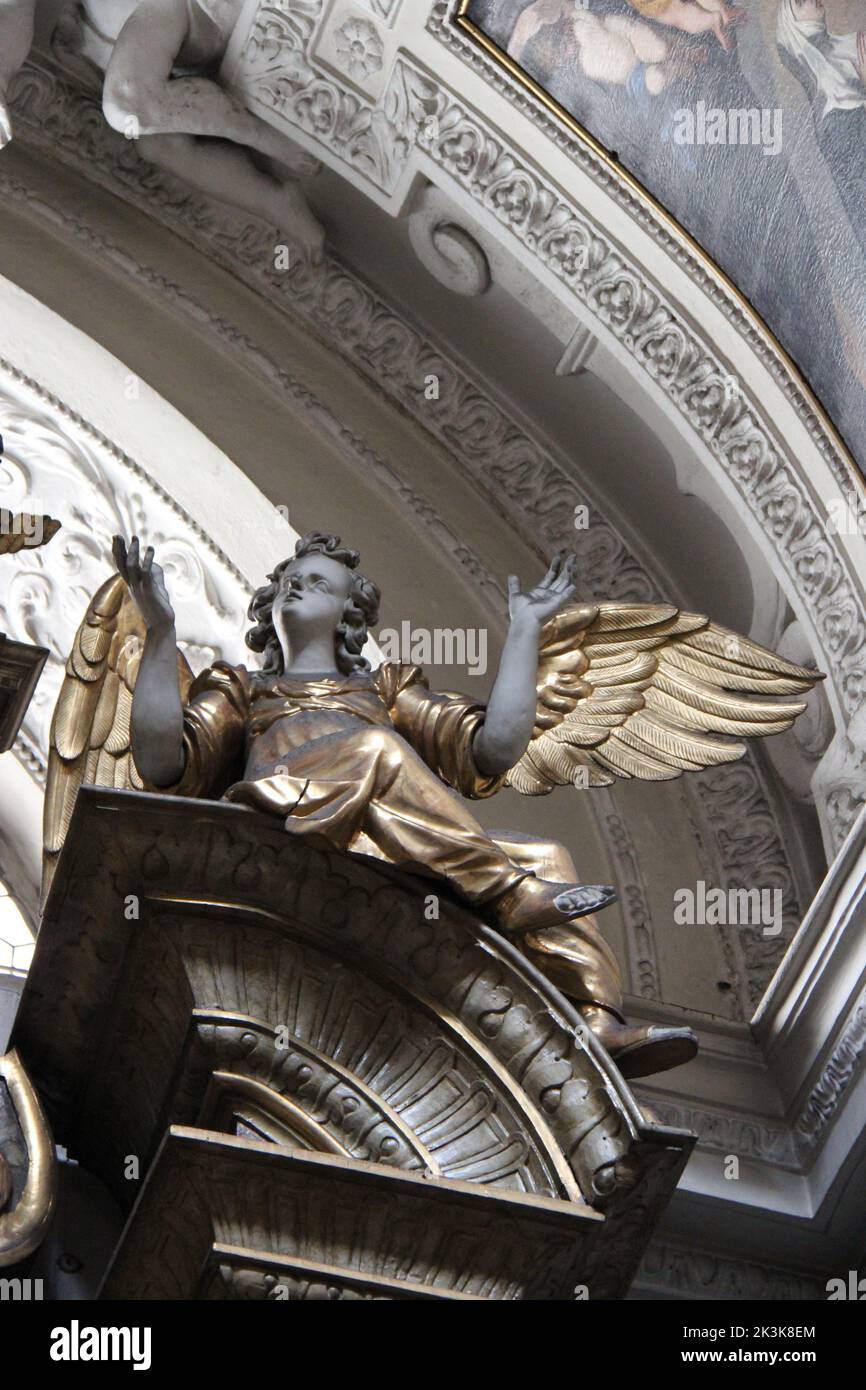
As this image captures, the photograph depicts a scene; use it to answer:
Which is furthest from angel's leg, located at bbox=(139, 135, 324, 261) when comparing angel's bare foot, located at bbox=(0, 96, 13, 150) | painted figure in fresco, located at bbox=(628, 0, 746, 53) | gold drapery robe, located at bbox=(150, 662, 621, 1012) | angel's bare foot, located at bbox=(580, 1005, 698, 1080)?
angel's bare foot, located at bbox=(580, 1005, 698, 1080)

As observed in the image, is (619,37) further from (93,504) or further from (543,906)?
(543,906)

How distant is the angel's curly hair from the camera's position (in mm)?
4957

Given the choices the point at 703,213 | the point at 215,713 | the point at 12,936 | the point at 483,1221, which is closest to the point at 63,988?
the point at 215,713

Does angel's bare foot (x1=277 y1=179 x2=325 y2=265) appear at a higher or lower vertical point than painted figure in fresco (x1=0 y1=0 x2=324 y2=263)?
lower

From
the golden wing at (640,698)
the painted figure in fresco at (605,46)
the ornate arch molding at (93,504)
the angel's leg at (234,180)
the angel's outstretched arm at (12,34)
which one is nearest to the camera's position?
the golden wing at (640,698)

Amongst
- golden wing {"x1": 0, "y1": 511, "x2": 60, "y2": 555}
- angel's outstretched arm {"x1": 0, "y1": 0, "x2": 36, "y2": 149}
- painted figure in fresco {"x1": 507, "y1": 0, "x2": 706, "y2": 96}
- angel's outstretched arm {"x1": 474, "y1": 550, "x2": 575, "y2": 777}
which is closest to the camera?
golden wing {"x1": 0, "y1": 511, "x2": 60, "y2": 555}

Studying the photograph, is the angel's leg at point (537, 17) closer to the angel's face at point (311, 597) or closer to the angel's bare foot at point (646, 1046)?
the angel's face at point (311, 597)

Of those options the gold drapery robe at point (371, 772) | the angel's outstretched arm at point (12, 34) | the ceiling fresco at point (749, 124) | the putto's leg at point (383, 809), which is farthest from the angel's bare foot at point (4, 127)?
the putto's leg at point (383, 809)

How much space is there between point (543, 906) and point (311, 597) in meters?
1.07

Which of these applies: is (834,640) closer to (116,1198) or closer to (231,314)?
(231,314)

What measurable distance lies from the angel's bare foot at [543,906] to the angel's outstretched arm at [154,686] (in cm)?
76

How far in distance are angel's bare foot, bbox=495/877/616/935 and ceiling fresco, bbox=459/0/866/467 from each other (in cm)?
297

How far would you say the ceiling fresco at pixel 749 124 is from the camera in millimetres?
6914

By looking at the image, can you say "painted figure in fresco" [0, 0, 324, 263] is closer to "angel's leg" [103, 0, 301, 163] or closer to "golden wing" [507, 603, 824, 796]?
"angel's leg" [103, 0, 301, 163]
